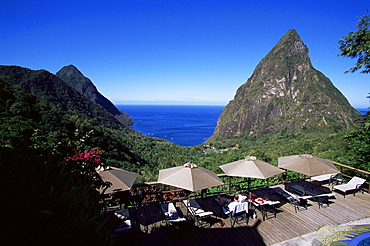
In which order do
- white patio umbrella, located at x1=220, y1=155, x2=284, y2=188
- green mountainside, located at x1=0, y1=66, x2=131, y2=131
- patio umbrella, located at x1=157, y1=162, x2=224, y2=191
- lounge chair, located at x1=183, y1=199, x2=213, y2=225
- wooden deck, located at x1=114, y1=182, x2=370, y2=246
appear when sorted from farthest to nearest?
green mountainside, located at x1=0, y1=66, x2=131, y2=131 < white patio umbrella, located at x1=220, y1=155, x2=284, y2=188 < lounge chair, located at x1=183, y1=199, x2=213, y2=225 < patio umbrella, located at x1=157, y1=162, x2=224, y2=191 < wooden deck, located at x1=114, y1=182, x2=370, y2=246

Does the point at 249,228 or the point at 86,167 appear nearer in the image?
the point at 86,167

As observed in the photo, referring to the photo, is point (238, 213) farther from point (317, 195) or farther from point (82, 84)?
point (82, 84)

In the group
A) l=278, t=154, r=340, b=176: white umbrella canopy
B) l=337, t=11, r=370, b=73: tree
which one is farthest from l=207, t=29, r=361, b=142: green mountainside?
l=278, t=154, r=340, b=176: white umbrella canopy

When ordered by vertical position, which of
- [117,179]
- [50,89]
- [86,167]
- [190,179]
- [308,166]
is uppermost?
[50,89]

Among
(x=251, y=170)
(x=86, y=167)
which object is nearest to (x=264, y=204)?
(x=251, y=170)

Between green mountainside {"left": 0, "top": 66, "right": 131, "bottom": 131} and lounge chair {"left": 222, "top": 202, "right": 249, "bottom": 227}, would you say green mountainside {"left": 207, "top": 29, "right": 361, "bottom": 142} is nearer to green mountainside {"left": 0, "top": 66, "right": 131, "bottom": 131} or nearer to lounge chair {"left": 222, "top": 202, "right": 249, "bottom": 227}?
green mountainside {"left": 0, "top": 66, "right": 131, "bottom": 131}

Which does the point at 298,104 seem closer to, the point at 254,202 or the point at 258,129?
the point at 258,129

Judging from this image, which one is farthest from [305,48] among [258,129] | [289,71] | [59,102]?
[59,102]
